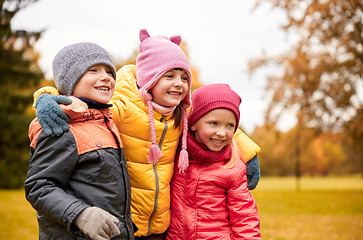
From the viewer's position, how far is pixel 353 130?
1545 centimetres

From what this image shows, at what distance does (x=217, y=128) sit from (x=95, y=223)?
4.32ft

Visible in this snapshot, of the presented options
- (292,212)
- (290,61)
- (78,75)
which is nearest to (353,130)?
(290,61)

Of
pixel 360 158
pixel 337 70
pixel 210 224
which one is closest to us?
pixel 210 224

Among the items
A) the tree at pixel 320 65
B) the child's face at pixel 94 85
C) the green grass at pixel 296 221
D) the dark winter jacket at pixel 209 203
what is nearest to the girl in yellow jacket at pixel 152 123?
the dark winter jacket at pixel 209 203

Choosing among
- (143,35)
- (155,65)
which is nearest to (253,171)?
A: (155,65)

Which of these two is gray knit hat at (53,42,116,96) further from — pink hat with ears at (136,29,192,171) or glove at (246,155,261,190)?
glove at (246,155,261,190)

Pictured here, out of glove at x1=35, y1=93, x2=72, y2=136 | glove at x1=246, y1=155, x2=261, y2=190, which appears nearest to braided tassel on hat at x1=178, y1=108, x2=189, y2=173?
glove at x1=246, y1=155, x2=261, y2=190

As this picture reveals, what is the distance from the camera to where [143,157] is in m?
2.74

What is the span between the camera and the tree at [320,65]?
15023 mm

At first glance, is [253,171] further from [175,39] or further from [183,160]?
[175,39]

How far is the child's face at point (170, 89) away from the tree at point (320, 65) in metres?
12.5

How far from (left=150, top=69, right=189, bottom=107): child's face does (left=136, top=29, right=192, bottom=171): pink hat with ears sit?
42 mm

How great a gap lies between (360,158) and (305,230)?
1168 inches

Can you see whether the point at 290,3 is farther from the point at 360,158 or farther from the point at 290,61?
the point at 360,158
